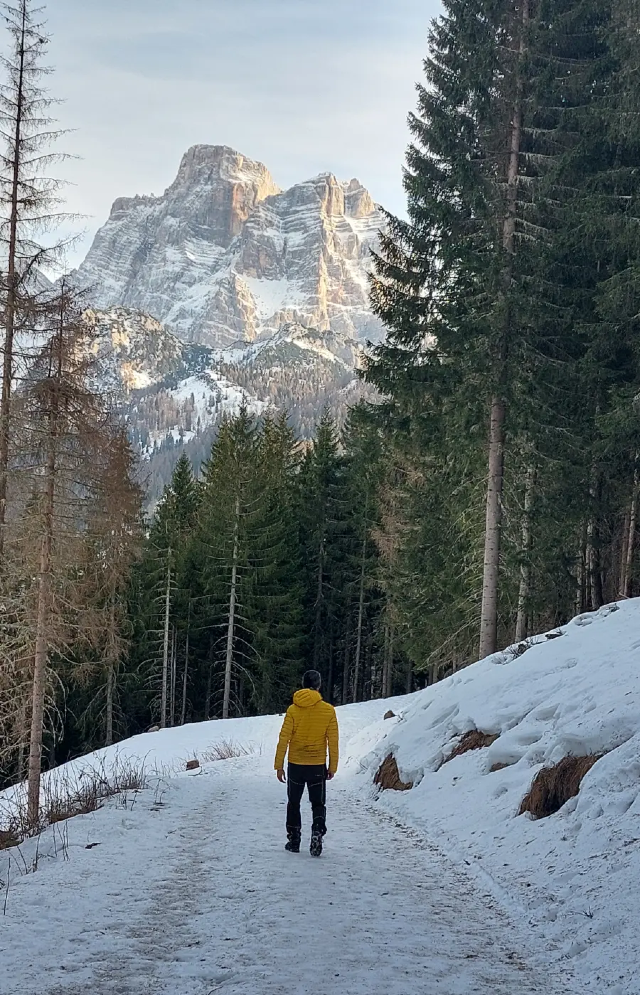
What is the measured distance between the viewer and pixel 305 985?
3.59 m

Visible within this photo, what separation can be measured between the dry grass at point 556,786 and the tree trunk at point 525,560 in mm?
9610

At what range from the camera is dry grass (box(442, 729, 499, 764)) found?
8219mm

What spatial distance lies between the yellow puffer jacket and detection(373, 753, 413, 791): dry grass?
9.38 ft

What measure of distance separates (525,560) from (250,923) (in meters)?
12.5

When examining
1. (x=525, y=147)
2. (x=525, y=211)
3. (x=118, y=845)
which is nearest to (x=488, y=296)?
(x=525, y=211)

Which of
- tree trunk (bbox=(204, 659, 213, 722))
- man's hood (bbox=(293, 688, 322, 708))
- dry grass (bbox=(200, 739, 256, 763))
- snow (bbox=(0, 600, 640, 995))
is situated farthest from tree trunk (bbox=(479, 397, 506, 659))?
tree trunk (bbox=(204, 659, 213, 722))

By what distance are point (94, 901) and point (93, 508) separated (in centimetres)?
908

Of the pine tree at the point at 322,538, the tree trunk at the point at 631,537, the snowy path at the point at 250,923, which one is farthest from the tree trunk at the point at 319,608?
the snowy path at the point at 250,923

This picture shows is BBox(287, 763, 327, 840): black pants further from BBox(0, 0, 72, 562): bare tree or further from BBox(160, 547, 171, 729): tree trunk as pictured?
BBox(160, 547, 171, 729): tree trunk

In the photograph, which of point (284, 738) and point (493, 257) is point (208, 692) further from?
point (284, 738)

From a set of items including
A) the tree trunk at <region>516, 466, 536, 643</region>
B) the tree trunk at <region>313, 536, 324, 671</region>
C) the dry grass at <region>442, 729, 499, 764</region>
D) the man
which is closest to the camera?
the man

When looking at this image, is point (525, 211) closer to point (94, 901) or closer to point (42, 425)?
point (42, 425)

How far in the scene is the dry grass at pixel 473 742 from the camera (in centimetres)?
822

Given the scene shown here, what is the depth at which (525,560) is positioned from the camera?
622 inches
